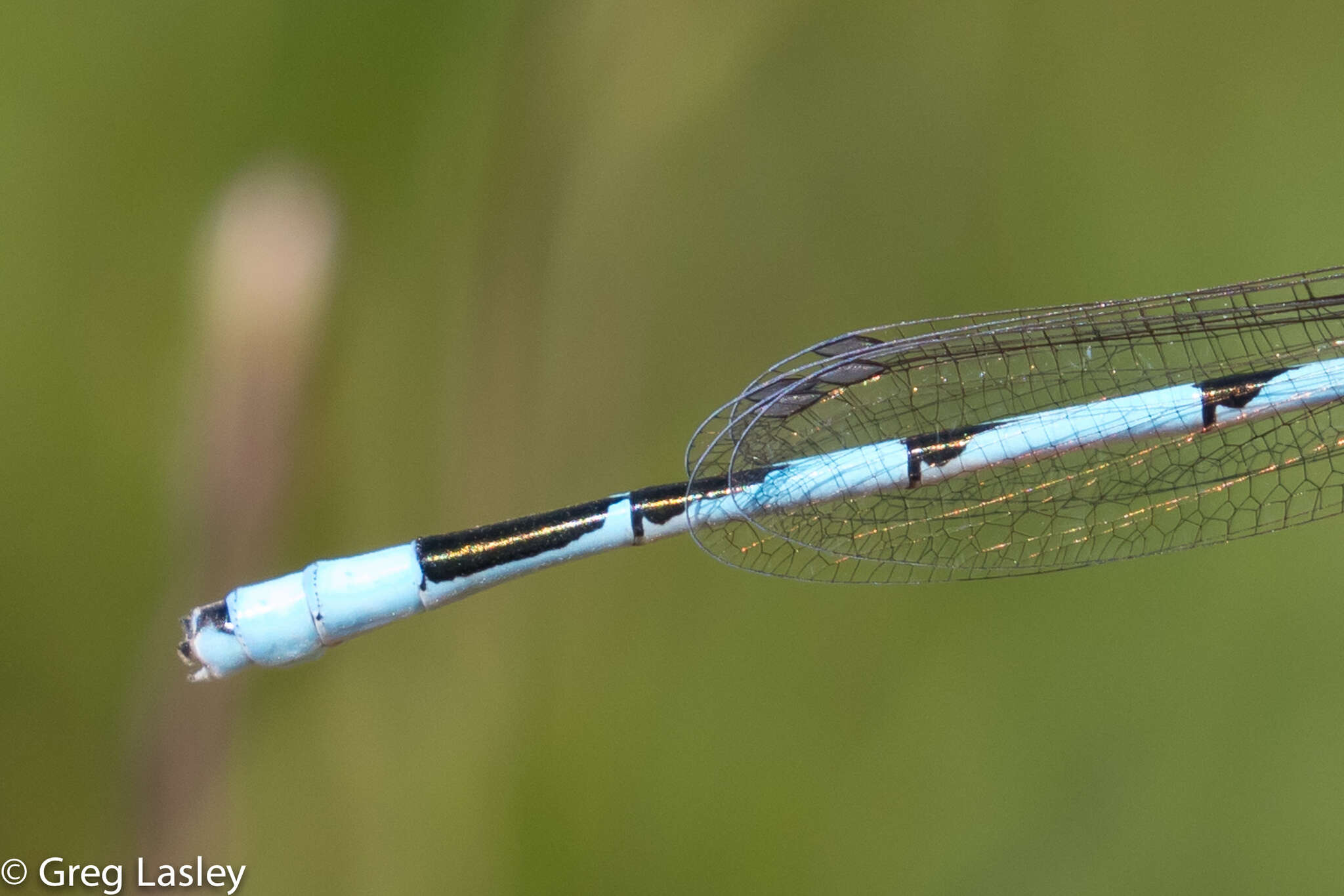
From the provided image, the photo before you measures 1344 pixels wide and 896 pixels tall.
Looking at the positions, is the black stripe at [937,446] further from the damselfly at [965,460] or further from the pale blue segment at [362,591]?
the pale blue segment at [362,591]

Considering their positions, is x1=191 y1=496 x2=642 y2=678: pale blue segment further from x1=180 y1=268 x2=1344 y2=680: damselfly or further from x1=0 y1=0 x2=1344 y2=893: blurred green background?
x1=0 y1=0 x2=1344 y2=893: blurred green background

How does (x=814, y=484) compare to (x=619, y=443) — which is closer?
(x=814, y=484)

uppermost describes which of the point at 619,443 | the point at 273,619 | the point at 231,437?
the point at 231,437

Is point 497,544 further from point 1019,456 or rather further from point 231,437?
point 1019,456

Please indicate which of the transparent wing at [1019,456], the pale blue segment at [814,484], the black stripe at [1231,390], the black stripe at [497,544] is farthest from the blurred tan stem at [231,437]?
the black stripe at [1231,390]

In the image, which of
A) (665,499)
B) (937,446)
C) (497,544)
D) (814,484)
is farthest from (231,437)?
(937,446)

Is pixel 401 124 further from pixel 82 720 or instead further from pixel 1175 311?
pixel 1175 311
